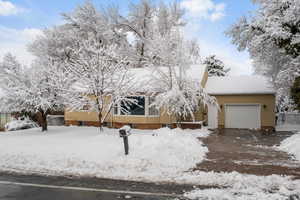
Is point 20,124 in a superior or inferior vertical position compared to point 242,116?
inferior

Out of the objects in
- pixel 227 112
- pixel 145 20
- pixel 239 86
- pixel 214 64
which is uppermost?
pixel 145 20

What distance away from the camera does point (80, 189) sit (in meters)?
5.46

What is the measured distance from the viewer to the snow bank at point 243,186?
494 centimetres

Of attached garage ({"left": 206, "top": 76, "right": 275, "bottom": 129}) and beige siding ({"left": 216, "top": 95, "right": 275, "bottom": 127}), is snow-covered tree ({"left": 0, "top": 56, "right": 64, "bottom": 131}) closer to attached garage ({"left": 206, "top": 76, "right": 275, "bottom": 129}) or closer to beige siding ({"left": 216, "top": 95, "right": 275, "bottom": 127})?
attached garage ({"left": 206, "top": 76, "right": 275, "bottom": 129})

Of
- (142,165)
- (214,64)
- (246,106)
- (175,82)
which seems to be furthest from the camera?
(214,64)

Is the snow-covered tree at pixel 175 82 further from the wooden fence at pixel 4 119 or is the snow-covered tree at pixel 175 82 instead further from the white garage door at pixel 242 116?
the wooden fence at pixel 4 119

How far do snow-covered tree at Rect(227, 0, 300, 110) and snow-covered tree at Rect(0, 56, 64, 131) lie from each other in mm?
12539

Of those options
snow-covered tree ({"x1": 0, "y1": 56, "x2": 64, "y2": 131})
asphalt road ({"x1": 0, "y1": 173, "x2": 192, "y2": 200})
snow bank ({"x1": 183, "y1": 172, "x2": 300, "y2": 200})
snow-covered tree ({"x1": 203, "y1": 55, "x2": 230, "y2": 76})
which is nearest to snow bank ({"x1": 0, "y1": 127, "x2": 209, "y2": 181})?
asphalt road ({"x1": 0, "y1": 173, "x2": 192, "y2": 200})

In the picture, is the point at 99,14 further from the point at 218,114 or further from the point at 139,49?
the point at 218,114

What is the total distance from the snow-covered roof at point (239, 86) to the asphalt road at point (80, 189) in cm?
1410

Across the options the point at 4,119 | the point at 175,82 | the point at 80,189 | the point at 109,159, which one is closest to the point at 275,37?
the point at 175,82

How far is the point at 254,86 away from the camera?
63.0 ft

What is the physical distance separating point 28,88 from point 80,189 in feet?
34.4

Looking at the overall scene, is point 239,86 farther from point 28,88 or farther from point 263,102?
point 28,88
